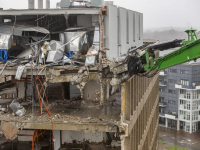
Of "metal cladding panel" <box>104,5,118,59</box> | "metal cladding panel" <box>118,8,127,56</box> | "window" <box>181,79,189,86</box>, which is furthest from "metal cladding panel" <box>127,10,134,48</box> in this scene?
"window" <box>181,79,189,86</box>

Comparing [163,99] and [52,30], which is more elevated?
[52,30]

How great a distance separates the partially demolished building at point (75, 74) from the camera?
13.3 meters

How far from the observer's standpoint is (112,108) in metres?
16.1

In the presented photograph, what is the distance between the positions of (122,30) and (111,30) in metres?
2.46

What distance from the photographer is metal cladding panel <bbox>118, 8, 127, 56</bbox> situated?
1667cm

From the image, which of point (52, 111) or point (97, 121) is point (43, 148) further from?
point (97, 121)

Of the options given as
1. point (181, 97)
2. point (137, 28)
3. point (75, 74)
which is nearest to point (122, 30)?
point (75, 74)

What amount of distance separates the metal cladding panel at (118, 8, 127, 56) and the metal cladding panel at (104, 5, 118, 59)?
104 cm

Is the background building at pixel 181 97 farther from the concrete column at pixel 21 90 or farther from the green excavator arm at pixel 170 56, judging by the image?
the green excavator arm at pixel 170 56

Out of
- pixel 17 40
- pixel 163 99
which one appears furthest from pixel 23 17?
pixel 163 99

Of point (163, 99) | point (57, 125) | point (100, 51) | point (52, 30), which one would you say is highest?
point (52, 30)

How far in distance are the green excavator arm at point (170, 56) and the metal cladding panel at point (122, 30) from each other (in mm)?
5388

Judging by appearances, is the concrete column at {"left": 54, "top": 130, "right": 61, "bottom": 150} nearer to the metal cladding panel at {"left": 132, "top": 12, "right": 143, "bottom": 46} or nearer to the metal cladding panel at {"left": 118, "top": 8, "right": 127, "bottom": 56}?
the metal cladding panel at {"left": 118, "top": 8, "right": 127, "bottom": 56}

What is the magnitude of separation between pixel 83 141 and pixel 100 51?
24.0ft
